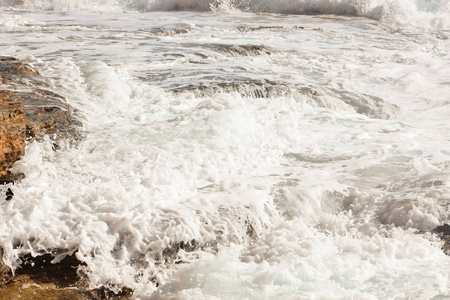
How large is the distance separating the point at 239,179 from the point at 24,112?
192 centimetres

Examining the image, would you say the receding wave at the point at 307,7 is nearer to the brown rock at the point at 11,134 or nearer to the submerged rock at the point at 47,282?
the brown rock at the point at 11,134

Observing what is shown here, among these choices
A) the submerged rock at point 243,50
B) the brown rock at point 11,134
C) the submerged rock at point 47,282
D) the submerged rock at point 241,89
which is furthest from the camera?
the submerged rock at point 243,50

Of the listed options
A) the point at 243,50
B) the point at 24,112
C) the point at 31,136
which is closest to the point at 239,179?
the point at 31,136

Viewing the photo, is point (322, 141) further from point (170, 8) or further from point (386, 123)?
point (170, 8)

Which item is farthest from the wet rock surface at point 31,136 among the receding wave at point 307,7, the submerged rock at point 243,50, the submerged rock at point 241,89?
the receding wave at point 307,7

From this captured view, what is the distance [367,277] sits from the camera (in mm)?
2783

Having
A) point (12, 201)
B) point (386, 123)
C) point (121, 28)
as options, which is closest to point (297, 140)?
point (386, 123)

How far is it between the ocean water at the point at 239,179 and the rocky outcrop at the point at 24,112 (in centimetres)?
14

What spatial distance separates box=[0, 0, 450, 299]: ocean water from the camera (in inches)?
113

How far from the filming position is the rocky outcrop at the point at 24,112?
12.1 ft

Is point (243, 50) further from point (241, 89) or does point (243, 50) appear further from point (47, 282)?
point (47, 282)

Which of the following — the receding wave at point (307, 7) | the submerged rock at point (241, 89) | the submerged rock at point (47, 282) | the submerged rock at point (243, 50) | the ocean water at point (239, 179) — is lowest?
the submerged rock at point (47, 282)

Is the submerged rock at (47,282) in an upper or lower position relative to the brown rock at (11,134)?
lower

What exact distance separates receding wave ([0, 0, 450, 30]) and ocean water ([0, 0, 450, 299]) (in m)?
9.21
